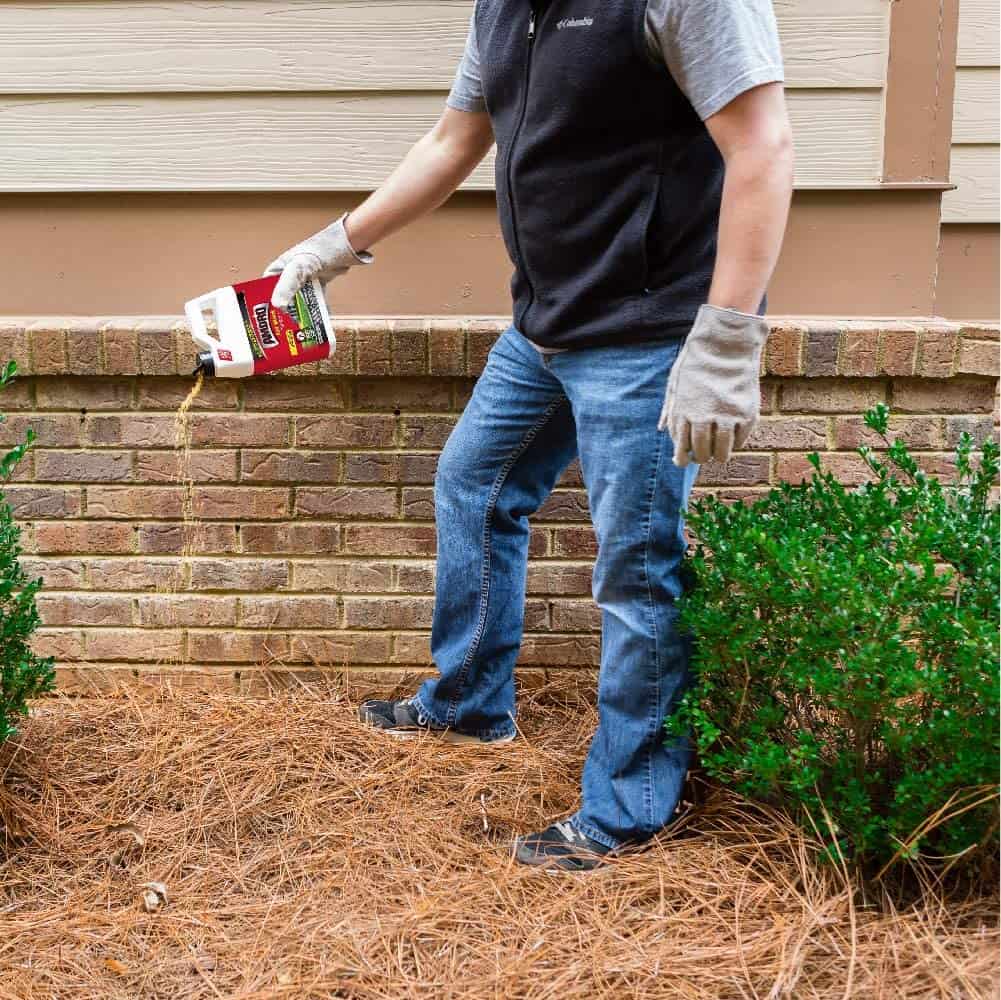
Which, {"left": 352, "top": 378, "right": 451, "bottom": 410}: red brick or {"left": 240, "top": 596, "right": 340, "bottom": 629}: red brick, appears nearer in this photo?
{"left": 352, "top": 378, "right": 451, "bottom": 410}: red brick

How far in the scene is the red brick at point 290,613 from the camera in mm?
2918

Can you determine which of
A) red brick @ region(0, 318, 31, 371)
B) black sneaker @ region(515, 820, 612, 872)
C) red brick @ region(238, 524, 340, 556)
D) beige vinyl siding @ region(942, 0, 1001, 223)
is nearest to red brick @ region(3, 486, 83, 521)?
red brick @ region(0, 318, 31, 371)

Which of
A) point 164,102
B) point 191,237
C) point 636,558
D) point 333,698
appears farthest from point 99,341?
point 636,558

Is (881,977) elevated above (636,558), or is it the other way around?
(636,558)

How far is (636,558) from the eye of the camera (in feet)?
6.77

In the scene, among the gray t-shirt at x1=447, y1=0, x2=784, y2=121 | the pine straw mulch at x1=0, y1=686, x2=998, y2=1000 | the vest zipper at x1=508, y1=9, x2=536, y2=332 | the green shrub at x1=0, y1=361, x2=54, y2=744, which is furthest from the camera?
the green shrub at x1=0, y1=361, x2=54, y2=744

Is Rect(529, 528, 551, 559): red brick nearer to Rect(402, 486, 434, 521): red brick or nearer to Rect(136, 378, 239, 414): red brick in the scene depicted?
Rect(402, 486, 434, 521): red brick

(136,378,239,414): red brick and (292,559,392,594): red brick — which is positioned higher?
(136,378,239,414): red brick

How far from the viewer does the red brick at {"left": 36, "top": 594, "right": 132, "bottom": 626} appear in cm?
293

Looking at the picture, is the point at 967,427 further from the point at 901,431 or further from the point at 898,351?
the point at 898,351

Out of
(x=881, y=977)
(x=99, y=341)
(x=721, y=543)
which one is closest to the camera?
(x=881, y=977)

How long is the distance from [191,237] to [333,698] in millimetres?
1293

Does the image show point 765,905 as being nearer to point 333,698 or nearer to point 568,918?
point 568,918

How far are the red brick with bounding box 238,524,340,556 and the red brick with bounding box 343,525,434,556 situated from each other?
4 cm
